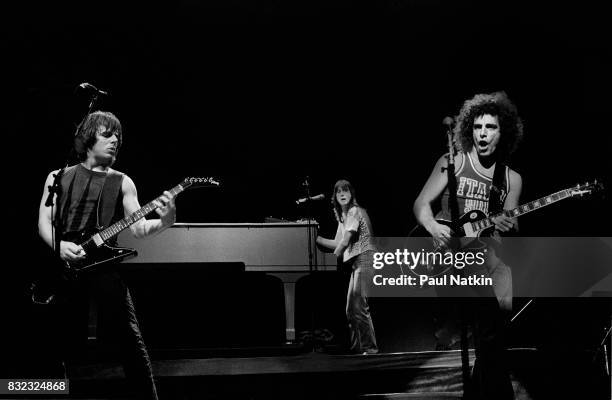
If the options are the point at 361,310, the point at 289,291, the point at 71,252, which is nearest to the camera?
the point at 71,252

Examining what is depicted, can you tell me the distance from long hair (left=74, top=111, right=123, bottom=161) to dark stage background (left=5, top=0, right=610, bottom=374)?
12.8 inches

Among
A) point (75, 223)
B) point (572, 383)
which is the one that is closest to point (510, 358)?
point (572, 383)

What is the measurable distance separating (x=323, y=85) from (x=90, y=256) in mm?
2502

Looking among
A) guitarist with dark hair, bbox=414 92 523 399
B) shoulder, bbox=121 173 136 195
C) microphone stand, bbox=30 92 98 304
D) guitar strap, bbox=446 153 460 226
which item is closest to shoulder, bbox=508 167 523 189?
guitarist with dark hair, bbox=414 92 523 399

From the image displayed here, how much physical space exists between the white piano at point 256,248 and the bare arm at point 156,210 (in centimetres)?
158

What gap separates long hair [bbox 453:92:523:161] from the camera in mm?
4449

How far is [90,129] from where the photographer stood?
402cm

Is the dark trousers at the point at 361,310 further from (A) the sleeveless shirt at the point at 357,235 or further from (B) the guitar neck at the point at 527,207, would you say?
(B) the guitar neck at the point at 527,207

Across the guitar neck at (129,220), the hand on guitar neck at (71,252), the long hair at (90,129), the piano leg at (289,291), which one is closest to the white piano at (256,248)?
the piano leg at (289,291)

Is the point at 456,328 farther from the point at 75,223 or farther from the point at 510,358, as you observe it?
the point at 75,223

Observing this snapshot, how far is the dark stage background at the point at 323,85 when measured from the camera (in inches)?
184

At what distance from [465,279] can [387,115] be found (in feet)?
5.58

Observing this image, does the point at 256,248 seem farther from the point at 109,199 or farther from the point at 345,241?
the point at 109,199

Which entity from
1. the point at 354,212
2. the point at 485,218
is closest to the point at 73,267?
the point at 354,212
